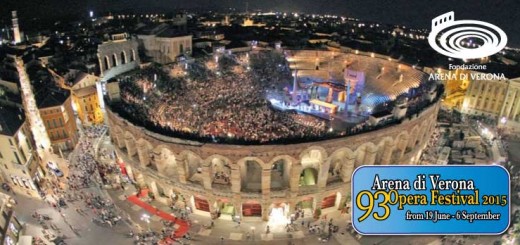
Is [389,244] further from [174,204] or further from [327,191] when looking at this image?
[174,204]

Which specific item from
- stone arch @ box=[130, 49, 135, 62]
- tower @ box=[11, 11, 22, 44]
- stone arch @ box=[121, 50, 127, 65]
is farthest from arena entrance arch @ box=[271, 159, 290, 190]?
tower @ box=[11, 11, 22, 44]

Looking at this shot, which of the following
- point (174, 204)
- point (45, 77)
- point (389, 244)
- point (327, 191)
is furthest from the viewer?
point (45, 77)

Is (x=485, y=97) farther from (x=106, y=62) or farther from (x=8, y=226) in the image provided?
(x=8, y=226)

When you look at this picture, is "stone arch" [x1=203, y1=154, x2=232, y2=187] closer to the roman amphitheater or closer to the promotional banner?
the roman amphitheater

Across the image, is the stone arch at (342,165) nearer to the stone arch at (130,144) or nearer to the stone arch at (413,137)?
the stone arch at (413,137)

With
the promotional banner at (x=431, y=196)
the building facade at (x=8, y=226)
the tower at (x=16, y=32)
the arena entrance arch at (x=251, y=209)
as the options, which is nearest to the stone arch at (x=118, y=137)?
the building facade at (x=8, y=226)

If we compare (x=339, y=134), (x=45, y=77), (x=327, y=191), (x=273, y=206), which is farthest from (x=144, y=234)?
(x=45, y=77)
